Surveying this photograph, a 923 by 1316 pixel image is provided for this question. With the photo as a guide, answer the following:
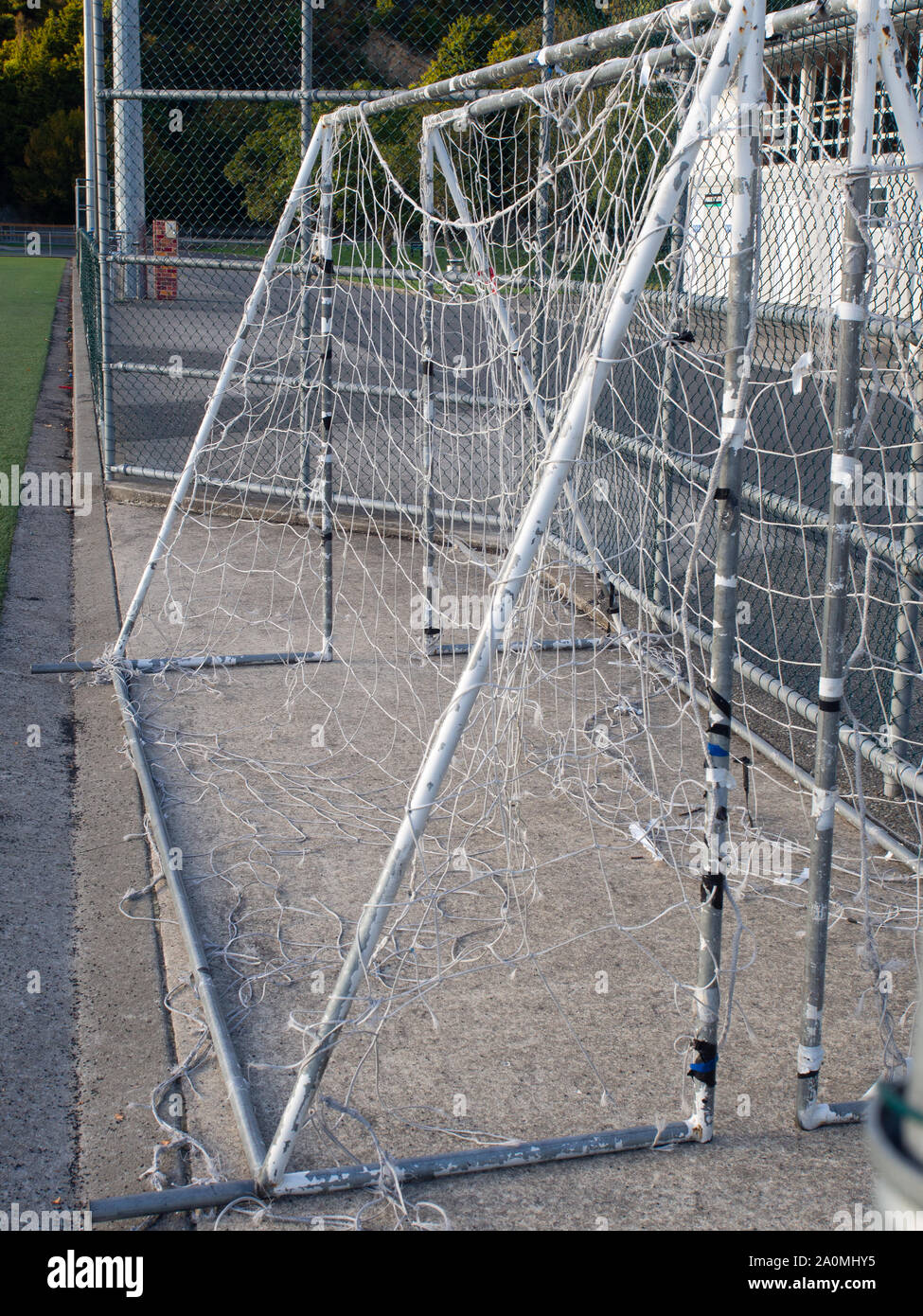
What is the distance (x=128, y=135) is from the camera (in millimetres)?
Result: 11531

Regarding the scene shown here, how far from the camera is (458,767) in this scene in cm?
465

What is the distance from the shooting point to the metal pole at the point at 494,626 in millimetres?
2504

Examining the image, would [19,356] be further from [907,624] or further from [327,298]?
[907,624]

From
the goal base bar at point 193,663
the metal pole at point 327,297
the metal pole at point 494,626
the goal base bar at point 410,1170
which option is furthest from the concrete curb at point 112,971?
the metal pole at point 327,297

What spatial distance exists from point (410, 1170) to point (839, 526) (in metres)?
1.64

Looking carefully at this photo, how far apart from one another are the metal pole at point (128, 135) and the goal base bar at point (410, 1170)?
28.0ft

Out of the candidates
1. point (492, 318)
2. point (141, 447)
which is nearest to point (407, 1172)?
point (492, 318)

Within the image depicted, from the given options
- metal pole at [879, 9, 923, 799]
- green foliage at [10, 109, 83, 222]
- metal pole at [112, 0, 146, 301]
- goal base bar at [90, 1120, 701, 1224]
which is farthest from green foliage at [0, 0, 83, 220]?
goal base bar at [90, 1120, 701, 1224]

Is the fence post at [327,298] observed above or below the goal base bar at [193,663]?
above

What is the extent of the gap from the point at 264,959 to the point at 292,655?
98.5 inches

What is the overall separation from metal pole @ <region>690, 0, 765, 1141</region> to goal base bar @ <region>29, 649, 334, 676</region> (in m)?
3.31

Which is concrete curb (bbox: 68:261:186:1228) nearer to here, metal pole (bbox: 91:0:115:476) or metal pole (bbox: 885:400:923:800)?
metal pole (bbox: 885:400:923:800)

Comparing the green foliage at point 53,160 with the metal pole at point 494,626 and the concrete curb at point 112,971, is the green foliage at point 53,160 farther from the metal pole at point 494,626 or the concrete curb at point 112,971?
the metal pole at point 494,626

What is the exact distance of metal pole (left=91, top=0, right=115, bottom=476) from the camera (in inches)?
314
